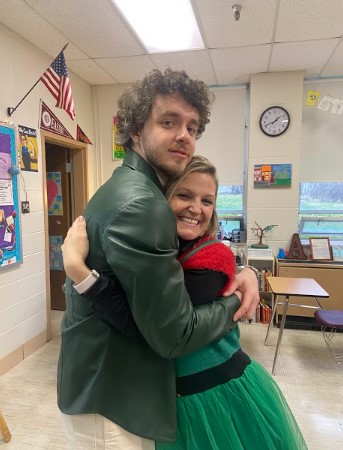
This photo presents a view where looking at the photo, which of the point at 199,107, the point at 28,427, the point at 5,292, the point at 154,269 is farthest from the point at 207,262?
the point at 5,292

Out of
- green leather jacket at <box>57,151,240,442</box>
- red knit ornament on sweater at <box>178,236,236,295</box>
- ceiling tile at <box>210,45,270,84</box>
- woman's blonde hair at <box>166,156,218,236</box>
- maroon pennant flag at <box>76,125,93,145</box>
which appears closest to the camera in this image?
green leather jacket at <box>57,151,240,442</box>

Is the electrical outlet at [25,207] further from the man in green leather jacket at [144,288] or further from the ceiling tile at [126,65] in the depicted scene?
the man in green leather jacket at [144,288]

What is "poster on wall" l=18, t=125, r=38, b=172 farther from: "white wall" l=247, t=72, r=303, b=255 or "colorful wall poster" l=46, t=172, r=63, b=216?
"white wall" l=247, t=72, r=303, b=255

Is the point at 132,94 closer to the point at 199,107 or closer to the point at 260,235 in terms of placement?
the point at 199,107

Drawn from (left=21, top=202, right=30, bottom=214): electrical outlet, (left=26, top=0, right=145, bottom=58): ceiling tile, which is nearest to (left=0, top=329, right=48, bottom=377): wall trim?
(left=21, top=202, right=30, bottom=214): electrical outlet

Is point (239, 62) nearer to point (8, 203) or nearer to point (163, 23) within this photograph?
point (163, 23)

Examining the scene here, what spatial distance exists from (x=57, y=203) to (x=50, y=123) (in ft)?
4.01

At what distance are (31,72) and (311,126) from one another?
3186mm

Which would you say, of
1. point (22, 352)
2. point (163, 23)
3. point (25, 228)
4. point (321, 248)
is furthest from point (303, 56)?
point (22, 352)

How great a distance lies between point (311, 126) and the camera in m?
3.97

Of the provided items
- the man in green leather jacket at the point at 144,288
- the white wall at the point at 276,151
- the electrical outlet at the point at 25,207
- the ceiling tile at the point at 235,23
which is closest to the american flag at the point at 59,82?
the electrical outlet at the point at 25,207

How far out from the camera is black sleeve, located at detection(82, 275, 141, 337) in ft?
2.55

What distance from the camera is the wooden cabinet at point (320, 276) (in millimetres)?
3506

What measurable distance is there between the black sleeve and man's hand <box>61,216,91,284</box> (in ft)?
0.16
